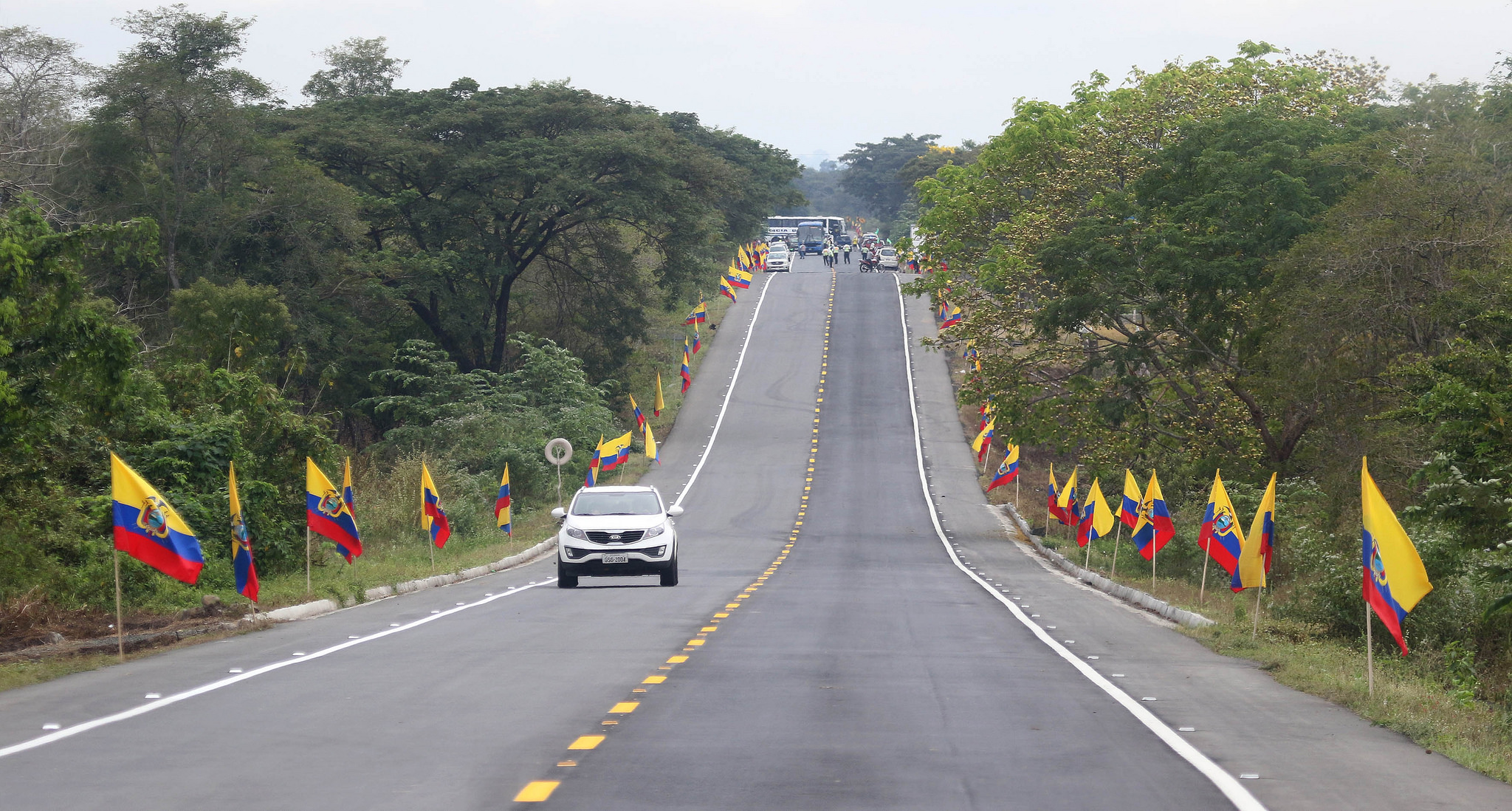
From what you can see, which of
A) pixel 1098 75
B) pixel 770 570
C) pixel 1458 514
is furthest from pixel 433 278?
pixel 1458 514

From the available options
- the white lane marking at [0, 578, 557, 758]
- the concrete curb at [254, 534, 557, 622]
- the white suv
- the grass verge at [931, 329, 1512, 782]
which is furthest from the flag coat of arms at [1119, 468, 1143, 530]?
the white lane marking at [0, 578, 557, 758]

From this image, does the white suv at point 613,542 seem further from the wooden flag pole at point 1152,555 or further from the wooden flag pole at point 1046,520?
the wooden flag pole at point 1046,520

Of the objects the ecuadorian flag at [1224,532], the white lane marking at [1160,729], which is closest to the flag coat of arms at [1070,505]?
the white lane marking at [1160,729]

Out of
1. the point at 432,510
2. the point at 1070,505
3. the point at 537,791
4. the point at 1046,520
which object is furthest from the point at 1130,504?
the point at 537,791

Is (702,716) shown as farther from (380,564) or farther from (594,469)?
(594,469)

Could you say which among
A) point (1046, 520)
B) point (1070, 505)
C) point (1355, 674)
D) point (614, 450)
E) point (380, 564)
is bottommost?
point (1046, 520)

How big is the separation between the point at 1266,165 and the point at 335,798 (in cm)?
2925

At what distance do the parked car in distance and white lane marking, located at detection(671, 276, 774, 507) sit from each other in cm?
558

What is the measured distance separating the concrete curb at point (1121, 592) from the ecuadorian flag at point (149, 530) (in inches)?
489

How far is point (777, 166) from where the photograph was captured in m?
110

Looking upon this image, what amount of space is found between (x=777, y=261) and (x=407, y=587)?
8250cm

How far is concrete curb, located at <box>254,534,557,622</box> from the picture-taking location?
58.9ft

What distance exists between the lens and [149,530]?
44.8 feet

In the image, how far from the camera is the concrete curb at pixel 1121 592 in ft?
64.0
